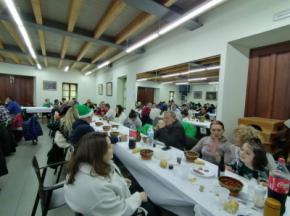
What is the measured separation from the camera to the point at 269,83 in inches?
127

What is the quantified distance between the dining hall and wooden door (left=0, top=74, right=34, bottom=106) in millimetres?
4175

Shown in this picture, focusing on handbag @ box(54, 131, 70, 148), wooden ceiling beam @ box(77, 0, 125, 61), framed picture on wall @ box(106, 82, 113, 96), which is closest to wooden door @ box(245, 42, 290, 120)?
wooden ceiling beam @ box(77, 0, 125, 61)

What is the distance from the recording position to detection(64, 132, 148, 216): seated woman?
1.10 metres

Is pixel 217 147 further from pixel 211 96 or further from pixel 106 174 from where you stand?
pixel 211 96

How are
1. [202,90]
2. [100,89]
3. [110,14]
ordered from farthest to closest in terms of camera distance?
[100,89] < [202,90] < [110,14]

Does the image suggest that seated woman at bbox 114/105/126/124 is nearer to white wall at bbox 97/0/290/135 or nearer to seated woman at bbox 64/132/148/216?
white wall at bbox 97/0/290/135

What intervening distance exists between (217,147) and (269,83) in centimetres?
182

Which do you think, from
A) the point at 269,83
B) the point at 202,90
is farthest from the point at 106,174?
the point at 202,90

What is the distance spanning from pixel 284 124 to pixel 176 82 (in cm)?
275

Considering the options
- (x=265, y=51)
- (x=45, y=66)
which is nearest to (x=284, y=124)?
(x=265, y=51)

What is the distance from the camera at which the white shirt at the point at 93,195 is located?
1.10m

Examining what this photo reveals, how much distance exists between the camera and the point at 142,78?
6535 millimetres

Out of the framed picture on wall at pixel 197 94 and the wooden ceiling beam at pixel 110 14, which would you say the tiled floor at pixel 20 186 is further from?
the framed picture on wall at pixel 197 94

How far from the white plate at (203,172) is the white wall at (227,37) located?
1.86 m
